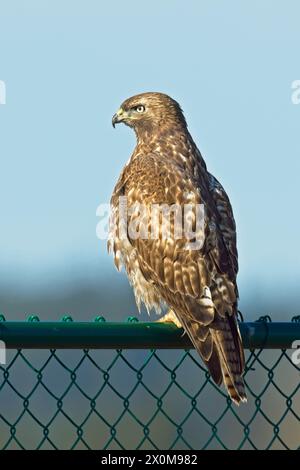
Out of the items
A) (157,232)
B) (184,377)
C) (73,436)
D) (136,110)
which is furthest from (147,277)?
(184,377)

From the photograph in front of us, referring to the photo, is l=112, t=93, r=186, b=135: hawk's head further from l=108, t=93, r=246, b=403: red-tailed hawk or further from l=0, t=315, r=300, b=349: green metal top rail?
l=0, t=315, r=300, b=349: green metal top rail

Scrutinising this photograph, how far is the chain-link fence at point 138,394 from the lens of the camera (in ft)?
27.4

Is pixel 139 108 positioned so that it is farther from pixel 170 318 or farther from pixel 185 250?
pixel 170 318

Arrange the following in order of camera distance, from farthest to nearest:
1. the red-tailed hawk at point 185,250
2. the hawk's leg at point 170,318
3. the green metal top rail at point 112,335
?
the hawk's leg at point 170,318 < the red-tailed hawk at point 185,250 < the green metal top rail at point 112,335

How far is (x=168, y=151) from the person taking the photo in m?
11.2

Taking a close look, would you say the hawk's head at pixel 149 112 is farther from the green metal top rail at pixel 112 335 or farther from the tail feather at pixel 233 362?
the green metal top rail at pixel 112 335

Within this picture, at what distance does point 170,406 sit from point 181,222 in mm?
36118

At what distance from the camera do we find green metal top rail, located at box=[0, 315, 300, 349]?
321 inches

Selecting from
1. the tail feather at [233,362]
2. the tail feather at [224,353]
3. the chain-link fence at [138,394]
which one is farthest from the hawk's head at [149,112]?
the tail feather at [233,362]

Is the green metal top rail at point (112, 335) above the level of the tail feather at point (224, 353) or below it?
above

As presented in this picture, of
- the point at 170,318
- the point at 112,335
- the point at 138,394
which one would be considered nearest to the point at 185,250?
the point at 170,318

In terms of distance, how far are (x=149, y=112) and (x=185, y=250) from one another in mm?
1978
